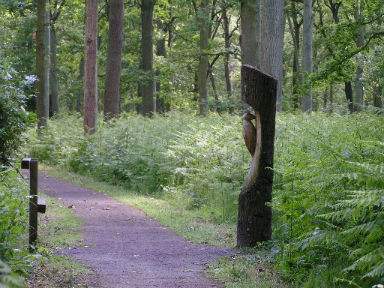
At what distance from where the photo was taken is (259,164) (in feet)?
28.3

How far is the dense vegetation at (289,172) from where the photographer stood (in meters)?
5.77

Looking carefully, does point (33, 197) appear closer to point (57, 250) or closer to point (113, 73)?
point (57, 250)

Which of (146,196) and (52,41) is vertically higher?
(52,41)

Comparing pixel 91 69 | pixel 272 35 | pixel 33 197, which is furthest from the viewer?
pixel 91 69

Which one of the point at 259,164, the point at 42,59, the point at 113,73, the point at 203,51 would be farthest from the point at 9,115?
the point at 203,51

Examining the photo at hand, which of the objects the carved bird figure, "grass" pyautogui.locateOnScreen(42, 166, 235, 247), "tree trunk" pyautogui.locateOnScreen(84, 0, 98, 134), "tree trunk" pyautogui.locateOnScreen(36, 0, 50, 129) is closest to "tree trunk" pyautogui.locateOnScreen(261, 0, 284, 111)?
"grass" pyautogui.locateOnScreen(42, 166, 235, 247)

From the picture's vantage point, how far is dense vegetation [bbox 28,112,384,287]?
5770 mm

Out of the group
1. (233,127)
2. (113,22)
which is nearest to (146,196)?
(233,127)

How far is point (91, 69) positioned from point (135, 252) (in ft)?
48.3

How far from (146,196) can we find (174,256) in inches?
285

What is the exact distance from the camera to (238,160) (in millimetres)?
12625

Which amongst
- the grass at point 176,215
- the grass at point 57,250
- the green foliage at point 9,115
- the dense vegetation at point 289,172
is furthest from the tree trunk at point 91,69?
the green foliage at point 9,115

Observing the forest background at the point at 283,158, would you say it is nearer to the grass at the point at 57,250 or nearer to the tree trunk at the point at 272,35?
the tree trunk at the point at 272,35

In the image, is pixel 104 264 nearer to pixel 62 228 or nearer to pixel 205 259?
pixel 205 259
